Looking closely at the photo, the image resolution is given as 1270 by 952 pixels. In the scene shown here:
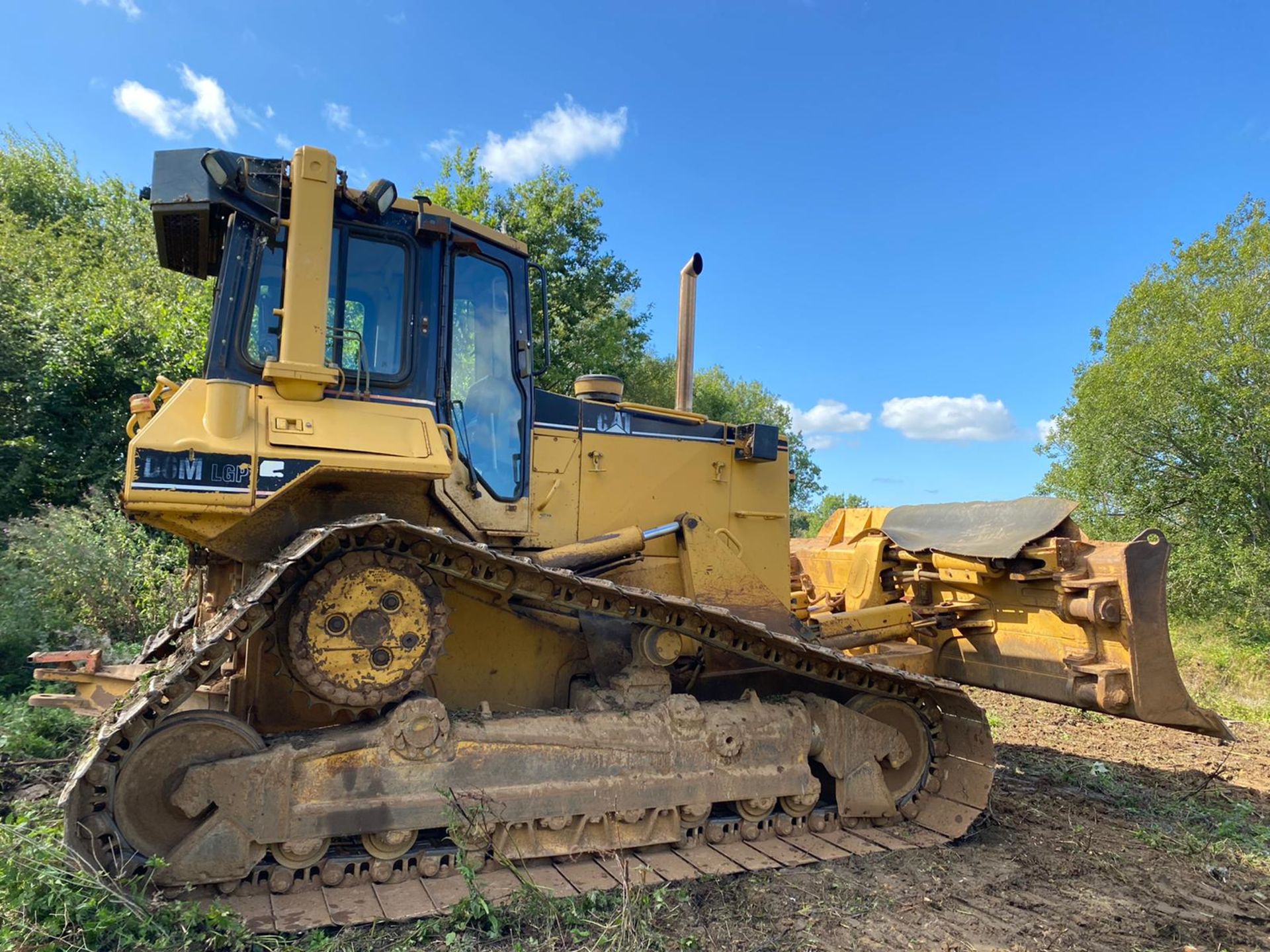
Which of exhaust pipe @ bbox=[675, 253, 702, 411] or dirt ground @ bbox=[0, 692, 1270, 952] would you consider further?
exhaust pipe @ bbox=[675, 253, 702, 411]

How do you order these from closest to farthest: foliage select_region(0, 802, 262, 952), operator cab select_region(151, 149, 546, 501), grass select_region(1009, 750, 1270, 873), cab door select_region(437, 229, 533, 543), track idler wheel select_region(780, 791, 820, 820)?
1. foliage select_region(0, 802, 262, 952)
2. operator cab select_region(151, 149, 546, 501)
3. cab door select_region(437, 229, 533, 543)
4. track idler wheel select_region(780, 791, 820, 820)
5. grass select_region(1009, 750, 1270, 873)

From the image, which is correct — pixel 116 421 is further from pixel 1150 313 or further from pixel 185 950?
pixel 1150 313

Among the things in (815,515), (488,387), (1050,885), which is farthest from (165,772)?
(815,515)

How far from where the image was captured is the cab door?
4.31 metres

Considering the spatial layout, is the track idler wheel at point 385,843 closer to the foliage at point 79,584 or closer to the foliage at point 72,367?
the foliage at point 79,584

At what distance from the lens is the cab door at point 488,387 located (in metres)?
4.31

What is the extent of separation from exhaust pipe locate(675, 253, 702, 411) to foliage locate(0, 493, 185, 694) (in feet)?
19.7

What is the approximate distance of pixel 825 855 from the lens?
4352 millimetres

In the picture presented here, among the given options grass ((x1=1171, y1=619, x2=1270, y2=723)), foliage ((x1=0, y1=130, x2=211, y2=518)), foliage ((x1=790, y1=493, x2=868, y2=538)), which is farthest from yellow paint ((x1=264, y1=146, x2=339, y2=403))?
foliage ((x1=790, y1=493, x2=868, y2=538))

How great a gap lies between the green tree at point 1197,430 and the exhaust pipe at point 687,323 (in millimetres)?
13637

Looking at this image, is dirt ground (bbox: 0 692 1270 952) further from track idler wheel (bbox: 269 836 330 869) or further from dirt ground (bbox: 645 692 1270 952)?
track idler wheel (bbox: 269 836 330 869)

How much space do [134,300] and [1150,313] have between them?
22.0 m

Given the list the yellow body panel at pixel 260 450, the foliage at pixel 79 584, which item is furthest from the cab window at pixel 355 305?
the foliage at pixel 79 584

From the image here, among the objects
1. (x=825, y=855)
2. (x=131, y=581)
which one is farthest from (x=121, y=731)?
(x=131, y=581)
